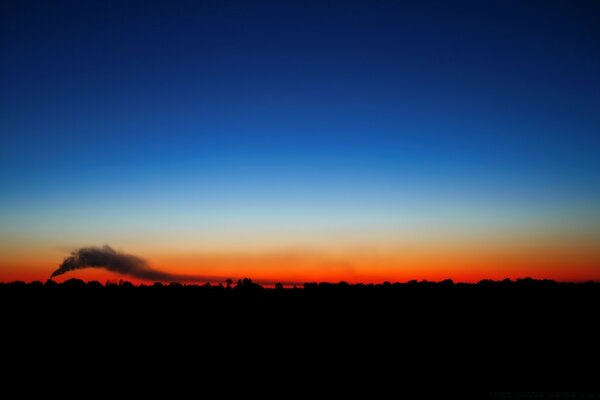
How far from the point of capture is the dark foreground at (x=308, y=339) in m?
22.5

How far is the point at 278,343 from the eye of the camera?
26.3 metres

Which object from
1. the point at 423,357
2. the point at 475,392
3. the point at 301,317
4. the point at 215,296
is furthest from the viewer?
the point at 215,296

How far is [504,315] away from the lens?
30891 mm

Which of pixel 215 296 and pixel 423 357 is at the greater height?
pixel 215 296

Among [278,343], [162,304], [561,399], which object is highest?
[162,304]

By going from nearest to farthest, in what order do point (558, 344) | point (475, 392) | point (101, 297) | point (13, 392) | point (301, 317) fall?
point (13, 392) → point (475, 392) → point (558, 344) → point (301, 317) → point (101, 297)

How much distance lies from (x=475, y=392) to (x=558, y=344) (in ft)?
29.8

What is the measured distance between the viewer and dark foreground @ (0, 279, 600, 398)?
22531 mm

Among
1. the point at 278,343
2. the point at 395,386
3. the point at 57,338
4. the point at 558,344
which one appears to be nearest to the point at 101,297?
the point at 57,338

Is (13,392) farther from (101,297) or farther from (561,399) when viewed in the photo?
(561,399)

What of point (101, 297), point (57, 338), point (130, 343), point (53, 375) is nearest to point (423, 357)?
point (130, 343)

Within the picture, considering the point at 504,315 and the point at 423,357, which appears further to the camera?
the point at 504,315

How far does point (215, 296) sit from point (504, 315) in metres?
22.4

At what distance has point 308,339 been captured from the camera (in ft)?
88.3
